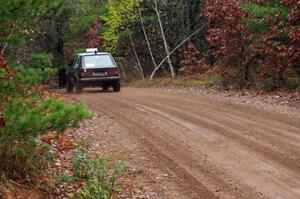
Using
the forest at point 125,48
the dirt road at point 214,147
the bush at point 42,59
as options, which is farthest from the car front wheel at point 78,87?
the bush at point 42,59

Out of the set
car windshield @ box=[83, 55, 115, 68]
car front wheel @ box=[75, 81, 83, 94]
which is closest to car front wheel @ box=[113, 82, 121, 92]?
car windshield @ box=[83, 55, 115, 68]

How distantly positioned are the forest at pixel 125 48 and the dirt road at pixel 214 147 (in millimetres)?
1510

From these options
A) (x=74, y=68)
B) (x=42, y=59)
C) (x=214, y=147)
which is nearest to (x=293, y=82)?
(x=214, y=147)

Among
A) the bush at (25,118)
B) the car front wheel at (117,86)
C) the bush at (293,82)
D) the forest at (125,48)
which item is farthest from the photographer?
the car front wheel at (117,86)

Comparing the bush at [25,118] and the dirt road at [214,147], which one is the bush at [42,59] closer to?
the bush at [25,118]

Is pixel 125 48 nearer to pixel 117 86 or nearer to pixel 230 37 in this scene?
pixel 117 86

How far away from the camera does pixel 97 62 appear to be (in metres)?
24.7

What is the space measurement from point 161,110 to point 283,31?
19.8 ft

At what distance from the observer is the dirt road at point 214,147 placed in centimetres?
816

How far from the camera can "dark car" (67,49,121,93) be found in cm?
2427

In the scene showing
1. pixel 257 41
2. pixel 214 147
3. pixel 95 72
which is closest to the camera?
pixel 214 147

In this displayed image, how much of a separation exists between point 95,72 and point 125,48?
12.8 m

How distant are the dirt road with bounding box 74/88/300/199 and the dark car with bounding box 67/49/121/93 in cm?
719

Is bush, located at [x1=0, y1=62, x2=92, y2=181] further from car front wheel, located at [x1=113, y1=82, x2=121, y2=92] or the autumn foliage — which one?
car front wheel, located at [x1=113, y1=82, x2=121, y2=92]
